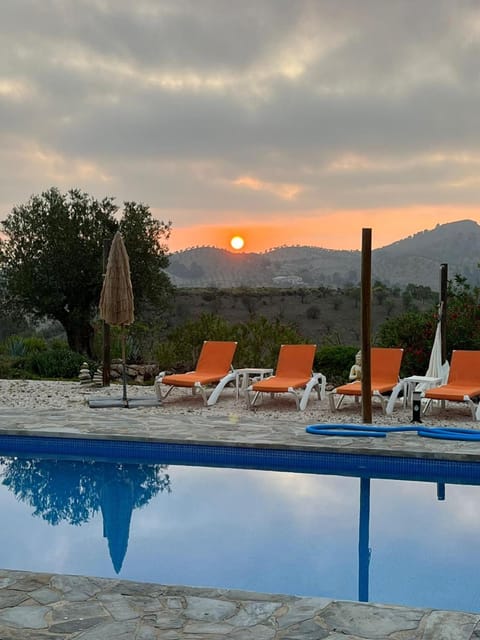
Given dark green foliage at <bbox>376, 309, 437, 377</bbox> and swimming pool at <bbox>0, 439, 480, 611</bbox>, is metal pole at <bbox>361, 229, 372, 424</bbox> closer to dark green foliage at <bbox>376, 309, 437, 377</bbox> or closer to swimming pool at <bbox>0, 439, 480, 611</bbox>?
swimming pool at <bbox>0, 439, 480, 611</bbox>

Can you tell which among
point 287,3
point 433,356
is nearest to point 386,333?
point 433,356

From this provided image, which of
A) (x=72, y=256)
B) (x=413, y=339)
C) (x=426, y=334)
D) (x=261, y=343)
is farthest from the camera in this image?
(x=72, y=256)

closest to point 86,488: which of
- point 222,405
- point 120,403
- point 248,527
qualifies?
point 248,527

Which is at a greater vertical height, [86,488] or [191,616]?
[191,616]

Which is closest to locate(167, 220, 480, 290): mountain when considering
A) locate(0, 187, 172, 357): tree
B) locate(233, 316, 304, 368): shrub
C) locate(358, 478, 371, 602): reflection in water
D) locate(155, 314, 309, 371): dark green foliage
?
locate(0, 187, 172, 357): tree

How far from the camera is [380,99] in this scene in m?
14.9

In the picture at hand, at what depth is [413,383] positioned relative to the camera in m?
10.5

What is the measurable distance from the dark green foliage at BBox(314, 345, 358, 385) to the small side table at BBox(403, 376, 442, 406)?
8.69ft

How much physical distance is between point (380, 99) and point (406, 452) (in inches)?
378

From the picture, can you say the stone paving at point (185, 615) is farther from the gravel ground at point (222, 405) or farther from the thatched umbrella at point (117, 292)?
the thatched umbrella at point (117, 292)

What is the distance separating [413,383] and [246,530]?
510 cm

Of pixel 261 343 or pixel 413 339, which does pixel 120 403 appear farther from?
pixel 413 339

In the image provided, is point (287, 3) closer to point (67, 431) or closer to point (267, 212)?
point (67, 431)

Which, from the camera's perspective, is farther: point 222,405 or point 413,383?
Result: point 222,405
